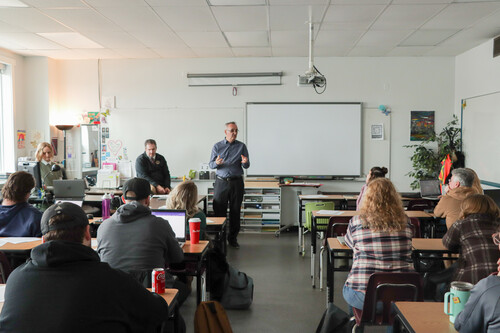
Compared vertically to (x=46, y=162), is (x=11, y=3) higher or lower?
higher

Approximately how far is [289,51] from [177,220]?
4683 mm

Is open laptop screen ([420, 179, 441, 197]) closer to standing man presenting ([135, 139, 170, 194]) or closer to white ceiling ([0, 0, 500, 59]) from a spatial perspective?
white ceiling ([0, 0, 500, 59])

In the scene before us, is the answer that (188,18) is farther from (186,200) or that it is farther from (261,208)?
(261,208)

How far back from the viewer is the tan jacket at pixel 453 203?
3.76 metres

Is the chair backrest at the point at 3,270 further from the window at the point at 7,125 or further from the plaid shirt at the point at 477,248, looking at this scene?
the window at the point at 7,125

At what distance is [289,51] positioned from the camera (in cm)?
722

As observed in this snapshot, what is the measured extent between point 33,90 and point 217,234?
17.2ft

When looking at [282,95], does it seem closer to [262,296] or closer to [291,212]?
[291,212]

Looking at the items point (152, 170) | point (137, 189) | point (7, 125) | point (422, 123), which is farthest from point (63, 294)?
point (422, 123)

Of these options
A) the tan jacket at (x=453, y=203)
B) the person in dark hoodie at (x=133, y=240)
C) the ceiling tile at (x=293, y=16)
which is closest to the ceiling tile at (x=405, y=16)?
the ceiling tile at (x=293, y=16)

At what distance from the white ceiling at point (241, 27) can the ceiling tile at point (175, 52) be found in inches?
0.7

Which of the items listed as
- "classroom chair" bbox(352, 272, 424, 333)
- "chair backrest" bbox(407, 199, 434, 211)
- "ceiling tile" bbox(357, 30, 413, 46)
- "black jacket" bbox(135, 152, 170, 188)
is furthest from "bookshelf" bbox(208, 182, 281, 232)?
"classroom chair" bbox(352, 272, 424, 333)

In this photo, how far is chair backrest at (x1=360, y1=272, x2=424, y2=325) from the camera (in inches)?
100

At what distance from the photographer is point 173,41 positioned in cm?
654
